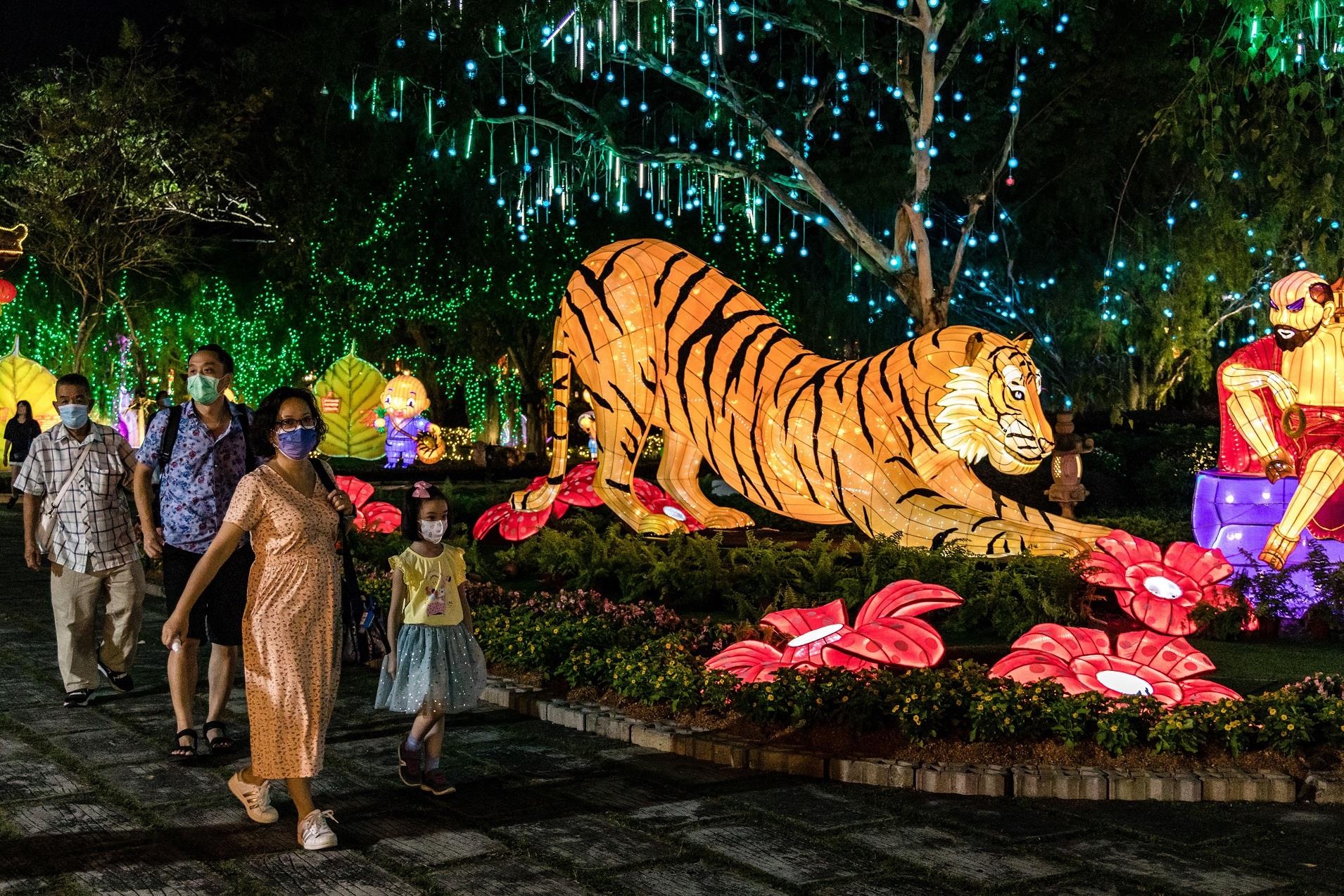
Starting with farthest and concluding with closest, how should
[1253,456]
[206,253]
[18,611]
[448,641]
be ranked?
1. [206,253]
2. [18,611]
3. [1253,456]
4. [448,641]

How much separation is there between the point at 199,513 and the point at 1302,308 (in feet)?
22.8

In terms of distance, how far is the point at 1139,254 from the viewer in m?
22.0

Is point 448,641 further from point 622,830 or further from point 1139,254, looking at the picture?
point 1139,254

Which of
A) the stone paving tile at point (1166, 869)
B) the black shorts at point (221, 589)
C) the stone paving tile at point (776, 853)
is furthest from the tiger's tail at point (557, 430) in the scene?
the stone paving tile at point (1166, 869)

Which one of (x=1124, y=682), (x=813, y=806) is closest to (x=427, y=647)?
(x=813, y=806)

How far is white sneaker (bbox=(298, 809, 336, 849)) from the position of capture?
211 inches

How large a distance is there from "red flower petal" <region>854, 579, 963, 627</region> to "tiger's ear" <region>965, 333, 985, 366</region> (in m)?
3.22

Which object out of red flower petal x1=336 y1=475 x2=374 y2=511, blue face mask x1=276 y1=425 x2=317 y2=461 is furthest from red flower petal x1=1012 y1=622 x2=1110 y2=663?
red flower petal x1=336 y1=475 x2=374 y2=511

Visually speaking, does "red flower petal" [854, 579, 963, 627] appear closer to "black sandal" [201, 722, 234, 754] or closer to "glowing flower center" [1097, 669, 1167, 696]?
"glowing flower center" [1097, 669, 1167, 696]

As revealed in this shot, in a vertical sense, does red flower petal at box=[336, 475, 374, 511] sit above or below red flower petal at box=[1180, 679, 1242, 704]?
above

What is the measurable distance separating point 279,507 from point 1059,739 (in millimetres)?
3443

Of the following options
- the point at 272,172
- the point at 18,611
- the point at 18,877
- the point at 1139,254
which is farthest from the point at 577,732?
the point at 272,172

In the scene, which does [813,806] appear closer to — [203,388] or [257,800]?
[257,800]

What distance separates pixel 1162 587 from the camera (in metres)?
8.28
